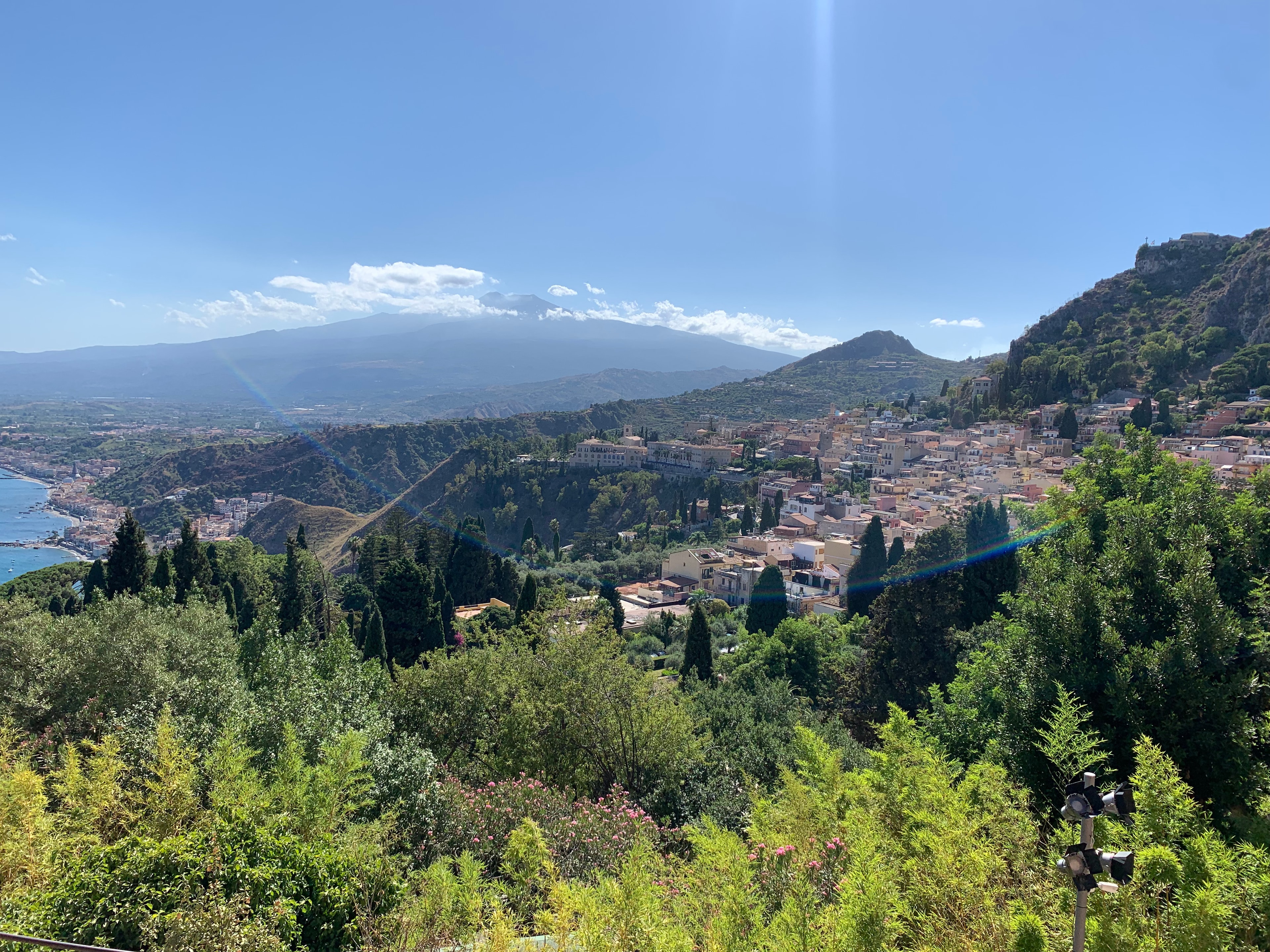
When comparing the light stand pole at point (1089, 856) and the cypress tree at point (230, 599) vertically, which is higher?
the light stand pole at point (1089, 856)

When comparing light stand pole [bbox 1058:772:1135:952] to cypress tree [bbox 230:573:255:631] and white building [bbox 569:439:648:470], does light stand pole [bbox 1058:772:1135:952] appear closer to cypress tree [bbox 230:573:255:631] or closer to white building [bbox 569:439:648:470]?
cypress tree [bbox 230:573:255:631]

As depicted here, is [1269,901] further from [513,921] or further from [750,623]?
[750,623]

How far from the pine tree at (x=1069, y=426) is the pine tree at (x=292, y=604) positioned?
1637 inches

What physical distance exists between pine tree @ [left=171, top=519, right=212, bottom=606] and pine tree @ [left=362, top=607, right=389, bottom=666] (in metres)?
5.27

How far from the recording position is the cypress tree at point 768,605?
21828 millimetres

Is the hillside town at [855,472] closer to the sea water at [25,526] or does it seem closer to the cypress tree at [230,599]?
the cypress tree at [230,599]

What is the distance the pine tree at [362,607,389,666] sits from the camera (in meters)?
14.8

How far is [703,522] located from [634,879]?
144ft

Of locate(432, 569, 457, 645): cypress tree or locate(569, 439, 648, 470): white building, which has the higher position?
locate(569, 439, 648, 470): white building

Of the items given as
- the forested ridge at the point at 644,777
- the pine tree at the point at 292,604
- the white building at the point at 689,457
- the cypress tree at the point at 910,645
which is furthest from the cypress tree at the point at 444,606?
the white building at the point at 689,457

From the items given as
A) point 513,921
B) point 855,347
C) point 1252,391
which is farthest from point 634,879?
point 855,347

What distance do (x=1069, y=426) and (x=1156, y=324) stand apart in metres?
21.8

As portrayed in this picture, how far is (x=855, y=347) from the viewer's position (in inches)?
5453

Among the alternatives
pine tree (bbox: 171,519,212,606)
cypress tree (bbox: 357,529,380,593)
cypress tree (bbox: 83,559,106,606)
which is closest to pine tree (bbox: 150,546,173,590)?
pine tree (bbox: 171,519,212,606)
